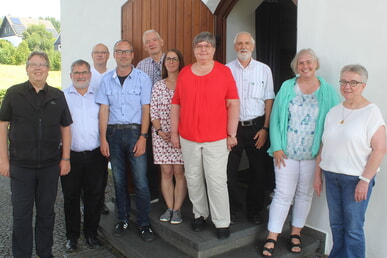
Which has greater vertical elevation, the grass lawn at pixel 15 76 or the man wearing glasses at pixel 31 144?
the grass lawn at pixel 15 76

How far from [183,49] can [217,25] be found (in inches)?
20.4

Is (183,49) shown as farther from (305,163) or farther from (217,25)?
(305,163)

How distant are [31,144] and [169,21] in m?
2.44

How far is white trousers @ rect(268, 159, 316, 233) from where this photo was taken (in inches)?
104

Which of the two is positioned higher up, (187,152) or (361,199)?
(187,152)

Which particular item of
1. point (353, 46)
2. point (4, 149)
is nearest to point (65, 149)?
point (4, 149)

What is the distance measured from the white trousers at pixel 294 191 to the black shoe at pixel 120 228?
138 centimetres

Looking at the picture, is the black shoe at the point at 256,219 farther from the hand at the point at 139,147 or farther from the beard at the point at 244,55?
the beard at the point at 244,55

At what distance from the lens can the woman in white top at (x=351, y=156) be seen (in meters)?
2.14

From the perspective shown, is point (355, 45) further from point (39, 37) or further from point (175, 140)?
point (39, 37)

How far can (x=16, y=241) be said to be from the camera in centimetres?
259

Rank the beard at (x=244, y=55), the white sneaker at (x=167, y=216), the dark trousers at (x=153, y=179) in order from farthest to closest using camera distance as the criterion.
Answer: the dark trousers at (x=153, y=179)
the white sneaker at (x=167, y=216)
the beard at (x=244, y=55)

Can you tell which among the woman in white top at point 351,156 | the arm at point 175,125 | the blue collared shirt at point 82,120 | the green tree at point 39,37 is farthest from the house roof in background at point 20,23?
the woman in white top at point 351,156

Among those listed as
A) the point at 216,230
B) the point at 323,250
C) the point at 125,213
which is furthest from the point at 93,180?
the point at 323,250
